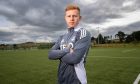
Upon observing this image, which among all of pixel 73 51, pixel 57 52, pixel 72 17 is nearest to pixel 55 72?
pixel 57 52

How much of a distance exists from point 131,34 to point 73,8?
13622 cm

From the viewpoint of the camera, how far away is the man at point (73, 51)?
249 centimetres

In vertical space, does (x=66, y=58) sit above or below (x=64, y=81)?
above

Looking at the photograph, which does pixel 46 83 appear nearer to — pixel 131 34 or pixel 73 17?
pixel 73 17

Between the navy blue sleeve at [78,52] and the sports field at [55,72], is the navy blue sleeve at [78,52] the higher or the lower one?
the higher one

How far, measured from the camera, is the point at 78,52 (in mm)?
2492

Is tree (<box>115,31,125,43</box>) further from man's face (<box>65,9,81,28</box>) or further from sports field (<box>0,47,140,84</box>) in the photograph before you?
man's face (<box>65,9,81,28</box>)

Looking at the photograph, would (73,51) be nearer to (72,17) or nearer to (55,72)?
(72,17)

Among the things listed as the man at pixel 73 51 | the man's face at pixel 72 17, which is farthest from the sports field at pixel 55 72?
the man's face at pixel 72 17

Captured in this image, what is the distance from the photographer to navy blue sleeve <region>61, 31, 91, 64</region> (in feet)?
8.07

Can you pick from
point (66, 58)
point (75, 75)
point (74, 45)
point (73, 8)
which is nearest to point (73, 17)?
point (73, 8)

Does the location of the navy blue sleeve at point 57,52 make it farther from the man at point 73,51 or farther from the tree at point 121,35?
the tree at point 121,35

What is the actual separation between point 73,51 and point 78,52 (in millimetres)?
67

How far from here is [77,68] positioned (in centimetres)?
249
